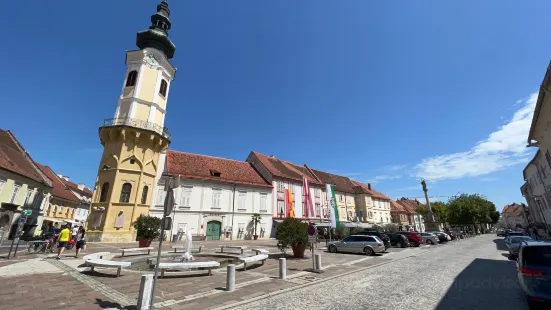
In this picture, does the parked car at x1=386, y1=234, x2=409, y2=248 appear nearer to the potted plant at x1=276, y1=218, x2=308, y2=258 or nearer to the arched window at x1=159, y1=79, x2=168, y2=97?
the potted plant at x1=276, y1=218, x2=308, y2=258

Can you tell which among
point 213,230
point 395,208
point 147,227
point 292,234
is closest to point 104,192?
point 147,227

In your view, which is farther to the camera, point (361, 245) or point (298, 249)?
point (361, 245)

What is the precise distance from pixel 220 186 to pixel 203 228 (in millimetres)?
5544

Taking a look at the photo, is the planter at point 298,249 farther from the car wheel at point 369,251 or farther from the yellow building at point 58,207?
the yellow building at point 58,207

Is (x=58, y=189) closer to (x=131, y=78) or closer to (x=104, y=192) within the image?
(x=104, y=192)

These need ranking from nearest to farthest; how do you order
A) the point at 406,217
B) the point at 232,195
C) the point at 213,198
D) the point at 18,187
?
1. the point at 18,187
2. the point at 213,198
3. the point at 232,195
4. the point at 406,217

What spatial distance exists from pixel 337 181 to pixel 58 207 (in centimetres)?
4945

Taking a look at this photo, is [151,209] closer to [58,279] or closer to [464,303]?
[58,279]

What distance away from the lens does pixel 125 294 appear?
6.66 m

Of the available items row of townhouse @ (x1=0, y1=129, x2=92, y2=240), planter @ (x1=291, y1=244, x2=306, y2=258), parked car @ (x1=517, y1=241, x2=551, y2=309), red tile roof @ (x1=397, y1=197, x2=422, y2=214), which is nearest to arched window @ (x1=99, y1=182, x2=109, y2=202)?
row of townhouse @ (x1=0, y1=129, x2=92, y2=240)

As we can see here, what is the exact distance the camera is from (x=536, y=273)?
522cm

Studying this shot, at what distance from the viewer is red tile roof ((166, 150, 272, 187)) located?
97.6ft

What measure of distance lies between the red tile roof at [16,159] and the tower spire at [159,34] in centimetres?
1882

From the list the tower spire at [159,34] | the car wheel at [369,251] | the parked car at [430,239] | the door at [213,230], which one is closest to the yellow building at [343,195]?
the parked car at [430,239]
